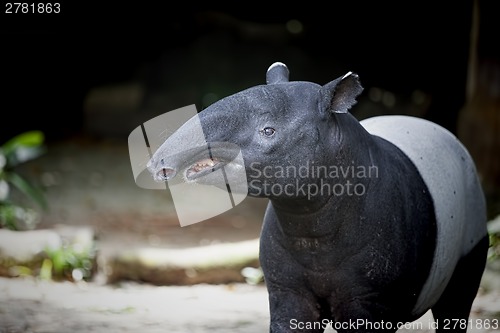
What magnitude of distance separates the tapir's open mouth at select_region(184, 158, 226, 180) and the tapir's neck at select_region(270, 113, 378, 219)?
0.36 metres

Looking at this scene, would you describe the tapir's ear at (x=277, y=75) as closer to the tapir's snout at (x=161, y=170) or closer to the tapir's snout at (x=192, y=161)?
the tapir's snout at (x=192, y=161)

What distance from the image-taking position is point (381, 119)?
4.65 m

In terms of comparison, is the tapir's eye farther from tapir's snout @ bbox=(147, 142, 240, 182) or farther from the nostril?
the nostril

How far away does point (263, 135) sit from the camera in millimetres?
3420

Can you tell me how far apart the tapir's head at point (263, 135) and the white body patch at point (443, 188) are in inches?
30.4

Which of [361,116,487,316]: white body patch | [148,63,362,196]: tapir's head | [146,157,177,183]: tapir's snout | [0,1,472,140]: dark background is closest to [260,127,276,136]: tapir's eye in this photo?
[148,63,362,196]: tapir's head

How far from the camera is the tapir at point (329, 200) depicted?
3.40 metres

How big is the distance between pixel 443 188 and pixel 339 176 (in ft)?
2.70

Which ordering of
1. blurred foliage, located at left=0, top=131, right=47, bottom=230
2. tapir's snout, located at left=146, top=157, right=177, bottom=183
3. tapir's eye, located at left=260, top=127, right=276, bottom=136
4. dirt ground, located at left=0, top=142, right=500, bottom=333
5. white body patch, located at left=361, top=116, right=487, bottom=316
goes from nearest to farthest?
1. tapir's snout, located at left=146, top=157, right=177, bottom=183
2. tapir's eye, located at left=260, top=127, right=276, bottom=136
3. white body patch, located at left=361, top=116, right=487, bottom=316
4. dirt ground, located at left=0, top=142, right=500, bottom=333
5. blurred foliage, located at left=0, top=131, right=47, bottom=230

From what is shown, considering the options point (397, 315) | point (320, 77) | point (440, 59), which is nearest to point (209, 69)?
point (320, 77)

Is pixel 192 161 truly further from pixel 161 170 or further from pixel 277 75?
pixel 277 75

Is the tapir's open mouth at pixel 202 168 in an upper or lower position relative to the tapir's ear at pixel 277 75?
lower

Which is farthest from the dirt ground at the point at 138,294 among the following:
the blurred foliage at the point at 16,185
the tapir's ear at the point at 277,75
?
the tapir's ear at the point at 277,75

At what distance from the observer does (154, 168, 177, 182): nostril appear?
318cm
